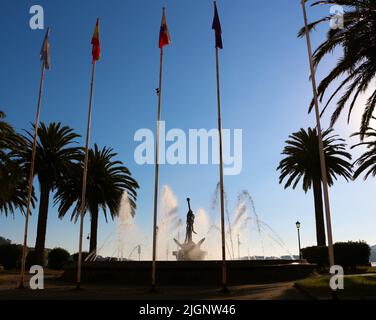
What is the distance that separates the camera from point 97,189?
1581 inches

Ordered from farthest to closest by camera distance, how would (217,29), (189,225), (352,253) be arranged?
(352,253) → (189,225) → (217,29)

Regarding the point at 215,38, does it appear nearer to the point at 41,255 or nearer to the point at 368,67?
the point at 368,67

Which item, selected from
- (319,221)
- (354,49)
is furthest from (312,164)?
(354,49)

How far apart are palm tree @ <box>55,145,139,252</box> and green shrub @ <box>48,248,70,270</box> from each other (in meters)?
5.99

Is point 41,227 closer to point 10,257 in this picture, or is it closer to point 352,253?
point 10,257

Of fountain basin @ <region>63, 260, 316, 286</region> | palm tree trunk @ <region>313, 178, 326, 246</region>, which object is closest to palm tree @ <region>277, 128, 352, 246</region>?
palm tree trunk @ <region>313, 178, 326, 246</region>

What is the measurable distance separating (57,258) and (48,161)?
13.8 metres

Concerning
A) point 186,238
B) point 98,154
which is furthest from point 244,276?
point 98,154

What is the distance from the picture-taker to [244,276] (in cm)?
1914

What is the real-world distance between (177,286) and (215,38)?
12.1m

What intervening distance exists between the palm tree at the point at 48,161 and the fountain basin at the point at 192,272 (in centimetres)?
1594
